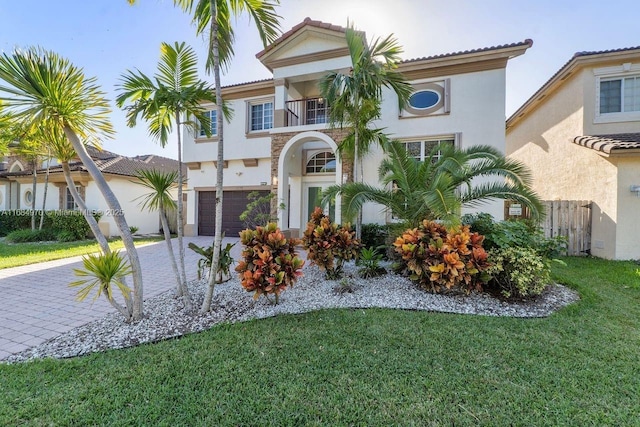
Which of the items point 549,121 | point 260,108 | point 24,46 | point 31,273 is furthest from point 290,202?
point 549,121

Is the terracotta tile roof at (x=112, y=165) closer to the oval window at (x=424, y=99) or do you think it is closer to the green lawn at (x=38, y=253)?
the green lawn at (x=38, y=253)

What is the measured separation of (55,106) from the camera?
13.3 feet

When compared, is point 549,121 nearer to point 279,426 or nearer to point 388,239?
point 388,239

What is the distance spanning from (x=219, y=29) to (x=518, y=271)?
7.35m

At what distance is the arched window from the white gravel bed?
301 inches

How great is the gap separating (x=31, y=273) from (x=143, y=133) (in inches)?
257

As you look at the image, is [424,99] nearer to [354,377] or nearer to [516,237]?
[516,237]

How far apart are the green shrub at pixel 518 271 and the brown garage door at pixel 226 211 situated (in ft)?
38.4

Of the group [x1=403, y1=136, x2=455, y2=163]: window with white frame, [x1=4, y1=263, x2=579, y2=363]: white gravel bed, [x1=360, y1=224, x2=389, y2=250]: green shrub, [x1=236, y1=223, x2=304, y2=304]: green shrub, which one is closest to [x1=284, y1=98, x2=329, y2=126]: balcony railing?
[x1=403, y1=136, x2=455, y2=163]: window with white frame

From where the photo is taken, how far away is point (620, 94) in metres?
11.3

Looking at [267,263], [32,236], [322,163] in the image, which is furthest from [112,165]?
[267,263]

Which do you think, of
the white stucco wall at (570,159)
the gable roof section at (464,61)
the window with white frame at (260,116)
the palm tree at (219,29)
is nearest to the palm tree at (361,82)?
the palm tree at (219,29)

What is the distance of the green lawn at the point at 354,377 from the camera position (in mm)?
2684

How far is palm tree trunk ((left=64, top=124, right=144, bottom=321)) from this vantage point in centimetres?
443
